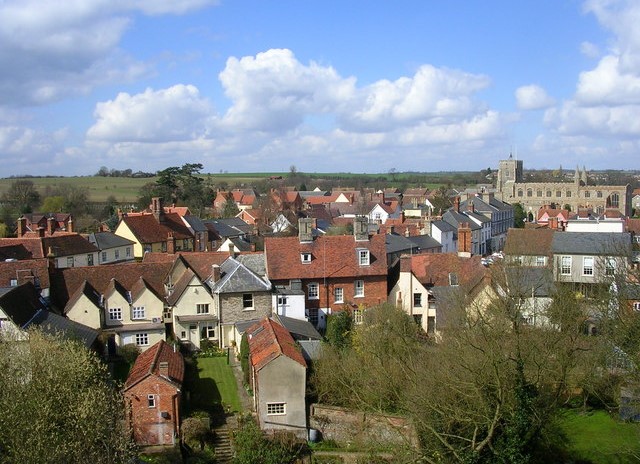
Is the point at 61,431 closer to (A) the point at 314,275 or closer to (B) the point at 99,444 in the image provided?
(B) the point at 99,444

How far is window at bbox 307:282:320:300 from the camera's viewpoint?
38.9 meters

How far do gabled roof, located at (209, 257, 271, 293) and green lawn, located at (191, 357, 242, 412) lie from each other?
405cm

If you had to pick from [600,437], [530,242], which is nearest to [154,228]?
[530,242]

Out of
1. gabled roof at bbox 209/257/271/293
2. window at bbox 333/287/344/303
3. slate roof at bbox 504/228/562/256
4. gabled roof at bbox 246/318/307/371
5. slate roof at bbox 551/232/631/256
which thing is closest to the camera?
gabled roof at bbox 246/318/307/371

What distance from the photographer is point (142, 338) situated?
35406mm

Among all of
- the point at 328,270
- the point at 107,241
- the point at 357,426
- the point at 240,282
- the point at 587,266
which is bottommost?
the point at 357,426

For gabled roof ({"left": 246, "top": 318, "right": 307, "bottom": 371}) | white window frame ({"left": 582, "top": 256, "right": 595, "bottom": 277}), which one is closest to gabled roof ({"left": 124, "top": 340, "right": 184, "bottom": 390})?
gabled roof ({"left": 246, "top": 318, "right": 307, "bottom": 371})

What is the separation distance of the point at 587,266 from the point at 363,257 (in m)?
15.1

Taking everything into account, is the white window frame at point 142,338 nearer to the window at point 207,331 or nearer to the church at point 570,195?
the window at point 207,331

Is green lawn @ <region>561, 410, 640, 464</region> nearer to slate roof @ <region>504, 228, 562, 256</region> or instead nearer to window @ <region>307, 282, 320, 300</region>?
window @ <region>307, 282, 320, 300</region>

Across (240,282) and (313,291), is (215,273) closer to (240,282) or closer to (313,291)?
(240,282)

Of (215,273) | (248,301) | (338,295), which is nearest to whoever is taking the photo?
(248,301)

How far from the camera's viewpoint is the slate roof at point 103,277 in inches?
1460

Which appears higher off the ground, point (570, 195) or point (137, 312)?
point (570, 195)
